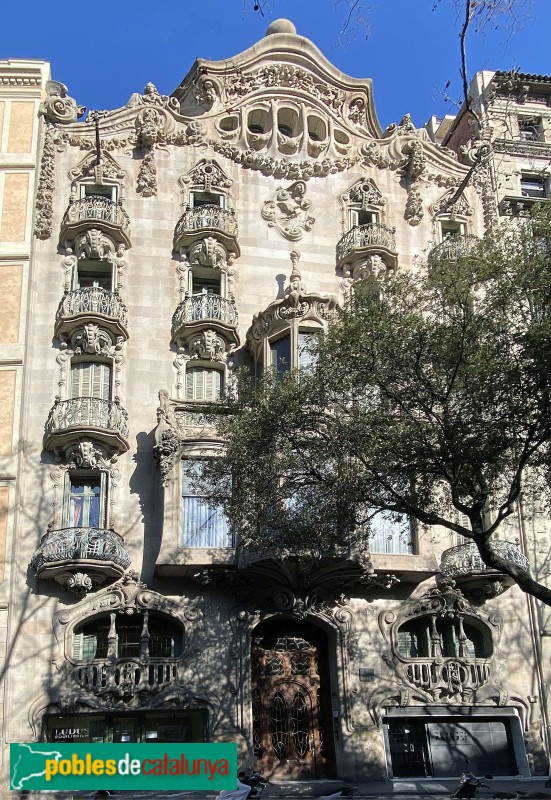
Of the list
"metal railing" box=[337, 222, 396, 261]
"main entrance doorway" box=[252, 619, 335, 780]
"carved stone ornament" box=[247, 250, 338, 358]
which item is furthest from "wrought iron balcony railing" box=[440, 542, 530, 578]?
"metal railing" box=[337, 222, 396, 261]

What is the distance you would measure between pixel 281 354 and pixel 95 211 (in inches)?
285

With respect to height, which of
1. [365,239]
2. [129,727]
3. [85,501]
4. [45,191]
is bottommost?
[129,727]

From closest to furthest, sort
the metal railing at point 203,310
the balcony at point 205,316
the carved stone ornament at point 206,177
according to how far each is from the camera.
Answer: the balcony at point 205,316, the metal railing at point 203,310, the carved stone ornament at point 206,177

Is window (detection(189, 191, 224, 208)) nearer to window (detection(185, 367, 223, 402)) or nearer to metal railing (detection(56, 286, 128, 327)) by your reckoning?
metal railing (detection(56, 286, 128, 327))

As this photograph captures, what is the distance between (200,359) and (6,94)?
1084 cm

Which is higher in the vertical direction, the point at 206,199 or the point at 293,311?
the point at 206,199

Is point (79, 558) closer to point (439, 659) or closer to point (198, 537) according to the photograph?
point (198, 537)

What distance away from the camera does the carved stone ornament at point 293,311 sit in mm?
26656

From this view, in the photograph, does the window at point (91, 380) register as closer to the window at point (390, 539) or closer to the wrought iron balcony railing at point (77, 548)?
the wrought iron balcony railing at point (77, 548)

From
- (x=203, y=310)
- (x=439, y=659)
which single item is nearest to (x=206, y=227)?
(x=203, y=310)

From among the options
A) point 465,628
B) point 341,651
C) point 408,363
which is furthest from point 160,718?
point 408,363

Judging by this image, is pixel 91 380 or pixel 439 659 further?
pixel 91 380

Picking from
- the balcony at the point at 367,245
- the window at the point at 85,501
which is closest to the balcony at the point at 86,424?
the window at the point at 85,501

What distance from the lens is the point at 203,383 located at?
Answer: 2741 cm
